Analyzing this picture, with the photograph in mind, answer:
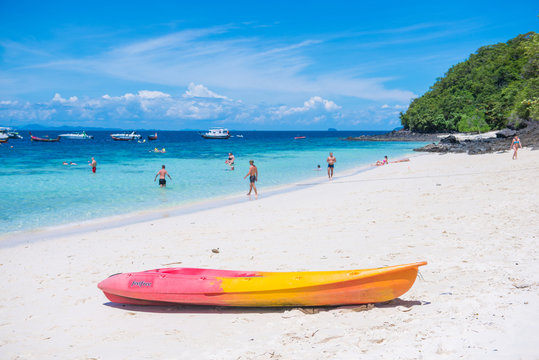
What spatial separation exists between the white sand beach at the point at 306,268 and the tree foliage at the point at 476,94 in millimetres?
61205

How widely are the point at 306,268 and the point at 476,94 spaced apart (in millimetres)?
90983

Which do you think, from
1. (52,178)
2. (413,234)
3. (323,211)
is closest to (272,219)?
(323,211)

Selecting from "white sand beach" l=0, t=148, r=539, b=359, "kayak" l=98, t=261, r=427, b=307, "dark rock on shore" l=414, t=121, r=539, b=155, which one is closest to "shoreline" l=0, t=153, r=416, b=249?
"white sand beach" l=0, t=148, r=539, b=359

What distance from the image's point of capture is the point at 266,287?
16.2 feet

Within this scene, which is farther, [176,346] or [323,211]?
[323,211]

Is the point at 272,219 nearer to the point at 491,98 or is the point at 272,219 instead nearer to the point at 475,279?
the point at 475,279

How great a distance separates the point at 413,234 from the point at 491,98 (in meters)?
74.5

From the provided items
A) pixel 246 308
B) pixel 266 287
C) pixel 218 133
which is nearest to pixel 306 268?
pixel 246 308

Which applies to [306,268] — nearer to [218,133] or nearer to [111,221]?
[111,221]

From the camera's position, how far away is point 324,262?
22.9 feet

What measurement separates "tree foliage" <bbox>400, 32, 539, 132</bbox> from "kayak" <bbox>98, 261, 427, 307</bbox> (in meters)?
65.7

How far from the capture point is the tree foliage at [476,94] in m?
67.2

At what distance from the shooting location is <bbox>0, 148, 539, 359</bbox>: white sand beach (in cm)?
397

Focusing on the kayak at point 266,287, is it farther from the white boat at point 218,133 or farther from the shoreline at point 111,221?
the white boat at point 218,133
